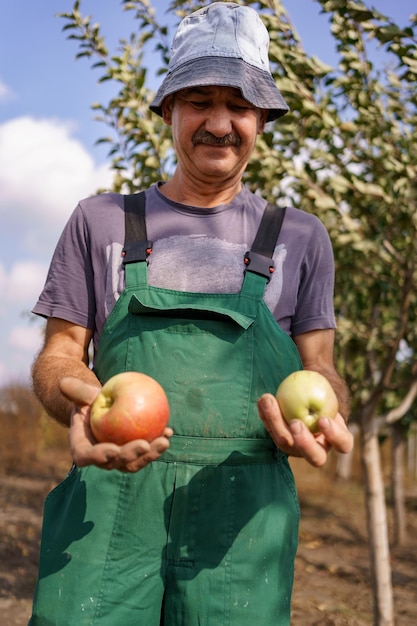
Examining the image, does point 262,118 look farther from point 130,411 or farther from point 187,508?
point 187,508

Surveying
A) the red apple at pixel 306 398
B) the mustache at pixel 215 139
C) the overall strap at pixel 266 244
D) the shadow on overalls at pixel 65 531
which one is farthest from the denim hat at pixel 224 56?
the shadow on overalls at pixel 65 531

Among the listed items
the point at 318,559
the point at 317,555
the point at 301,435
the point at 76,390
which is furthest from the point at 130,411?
the point at 317,555

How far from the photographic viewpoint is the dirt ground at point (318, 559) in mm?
4996

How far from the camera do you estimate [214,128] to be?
6.29 feet

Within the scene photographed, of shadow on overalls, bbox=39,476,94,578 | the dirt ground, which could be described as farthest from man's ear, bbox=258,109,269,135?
the dirt ground

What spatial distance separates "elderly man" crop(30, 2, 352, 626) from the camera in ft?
5.55

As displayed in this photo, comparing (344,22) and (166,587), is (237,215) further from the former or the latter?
(344,22)

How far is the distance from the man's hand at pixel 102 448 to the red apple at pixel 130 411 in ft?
0.14

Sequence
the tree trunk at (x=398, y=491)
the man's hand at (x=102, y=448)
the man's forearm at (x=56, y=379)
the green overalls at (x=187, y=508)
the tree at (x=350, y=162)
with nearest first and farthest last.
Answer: the man's hand at (x=102, y=448) < the green overalls at (x=187, y=508) < the man's forearm at (x=56, y=379) < the tree at (x=350, y=162) < the tree trunk at (x=398, y=491)

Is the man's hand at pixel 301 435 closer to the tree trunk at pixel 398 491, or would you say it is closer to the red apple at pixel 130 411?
the red apple at pixel 130 411

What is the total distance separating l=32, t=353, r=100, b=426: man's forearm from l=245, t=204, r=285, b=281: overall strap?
516mm

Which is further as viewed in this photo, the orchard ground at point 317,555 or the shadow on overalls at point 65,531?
the orchard ground at point 317,555

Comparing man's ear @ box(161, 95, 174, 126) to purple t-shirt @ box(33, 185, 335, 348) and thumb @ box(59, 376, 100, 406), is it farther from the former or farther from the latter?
thumb @ box(59, 376, 100, 406)

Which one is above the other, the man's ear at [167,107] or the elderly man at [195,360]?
the man's ear at [167,107]
